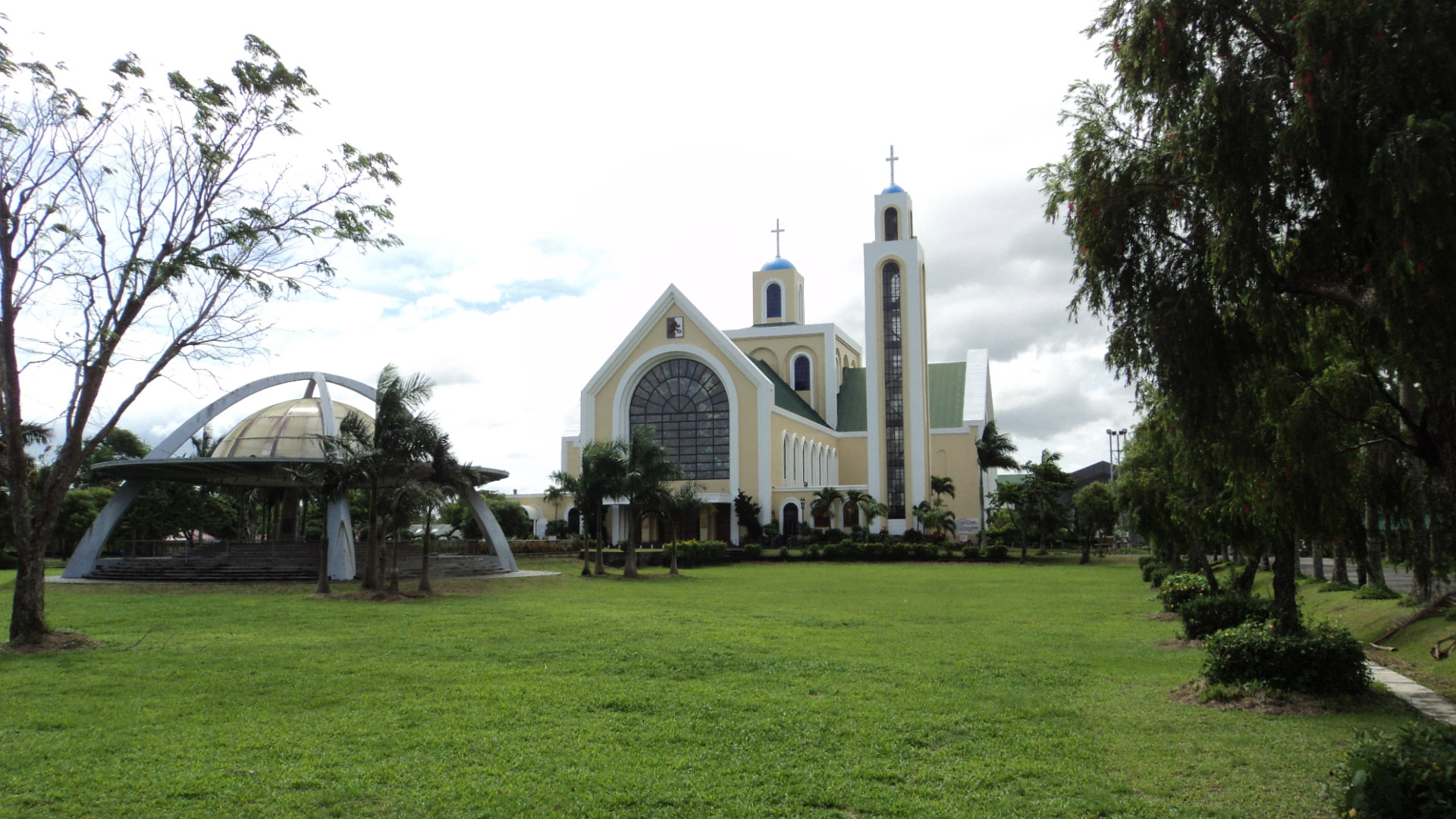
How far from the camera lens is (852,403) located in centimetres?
5984

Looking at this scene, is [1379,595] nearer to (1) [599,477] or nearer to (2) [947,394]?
(1) [599,477]

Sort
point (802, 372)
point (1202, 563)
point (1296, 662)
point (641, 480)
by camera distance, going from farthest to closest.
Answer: point (802, 372), point (641, 480), point (1202, 563), point (1296, 662)

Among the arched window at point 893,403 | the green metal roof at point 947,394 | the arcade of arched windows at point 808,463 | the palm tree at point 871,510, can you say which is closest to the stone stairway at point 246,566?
the palm tree at point 871,510

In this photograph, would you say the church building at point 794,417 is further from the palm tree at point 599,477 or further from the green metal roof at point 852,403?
the palm tree at point 599,477

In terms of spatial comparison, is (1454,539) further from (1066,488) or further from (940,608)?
(1066,488)

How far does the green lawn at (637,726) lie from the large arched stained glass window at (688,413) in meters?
35.5

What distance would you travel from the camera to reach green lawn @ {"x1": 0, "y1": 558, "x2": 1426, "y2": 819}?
619cm

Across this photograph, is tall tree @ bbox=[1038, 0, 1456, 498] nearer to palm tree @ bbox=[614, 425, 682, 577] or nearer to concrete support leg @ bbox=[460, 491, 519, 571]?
palm tree @ bbox=[614, 425, 682, 577]

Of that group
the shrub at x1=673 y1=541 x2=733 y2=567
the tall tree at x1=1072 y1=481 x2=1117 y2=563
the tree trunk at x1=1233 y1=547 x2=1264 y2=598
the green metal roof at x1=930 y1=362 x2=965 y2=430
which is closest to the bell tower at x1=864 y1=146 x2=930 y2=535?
the green metal roof at x1=930 y1=362 x2=965 y2=430

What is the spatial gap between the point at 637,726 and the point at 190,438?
26213 millimetres

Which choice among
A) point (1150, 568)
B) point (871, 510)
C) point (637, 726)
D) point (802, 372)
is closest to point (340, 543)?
point (637, 726)

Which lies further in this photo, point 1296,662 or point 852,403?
point 852,403

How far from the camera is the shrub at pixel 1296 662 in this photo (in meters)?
9.12

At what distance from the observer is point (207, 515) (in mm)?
44438
